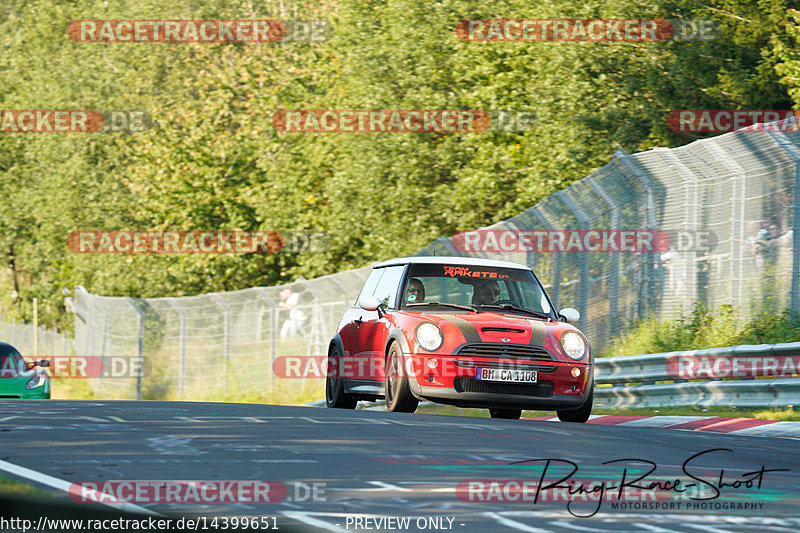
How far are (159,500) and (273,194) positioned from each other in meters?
29.9

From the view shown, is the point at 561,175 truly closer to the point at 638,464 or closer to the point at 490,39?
the point at 490,39

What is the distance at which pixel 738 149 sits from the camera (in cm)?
1670

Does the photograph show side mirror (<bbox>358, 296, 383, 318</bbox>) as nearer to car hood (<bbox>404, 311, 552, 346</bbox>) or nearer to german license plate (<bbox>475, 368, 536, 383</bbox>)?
car hood (<bbox>404, 311, 552, 346</bbox>)

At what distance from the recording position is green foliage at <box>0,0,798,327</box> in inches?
1106

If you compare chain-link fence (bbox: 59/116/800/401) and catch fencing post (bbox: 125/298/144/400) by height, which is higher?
chain-link fence (bbox: 59/116/800/401)

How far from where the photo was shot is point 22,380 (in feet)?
67.3

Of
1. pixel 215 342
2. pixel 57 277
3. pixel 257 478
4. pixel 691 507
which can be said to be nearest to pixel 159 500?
pixel 257 478

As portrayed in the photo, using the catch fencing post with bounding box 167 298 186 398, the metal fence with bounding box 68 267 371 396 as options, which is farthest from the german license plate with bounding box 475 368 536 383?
the catch fencing post with bounding box 167 298 186 398

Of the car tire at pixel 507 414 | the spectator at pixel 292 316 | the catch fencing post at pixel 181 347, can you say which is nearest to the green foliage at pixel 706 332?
the car tire at pixel 507 414

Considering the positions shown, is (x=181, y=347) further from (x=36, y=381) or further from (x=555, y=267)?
(x=555, y=267)

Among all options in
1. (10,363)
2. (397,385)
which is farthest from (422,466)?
(10,363)

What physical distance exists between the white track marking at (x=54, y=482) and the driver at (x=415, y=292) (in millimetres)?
6284

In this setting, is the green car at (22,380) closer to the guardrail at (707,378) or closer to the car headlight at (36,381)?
the car headlight at (36,381)

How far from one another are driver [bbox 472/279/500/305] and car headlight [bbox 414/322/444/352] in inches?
59.2
